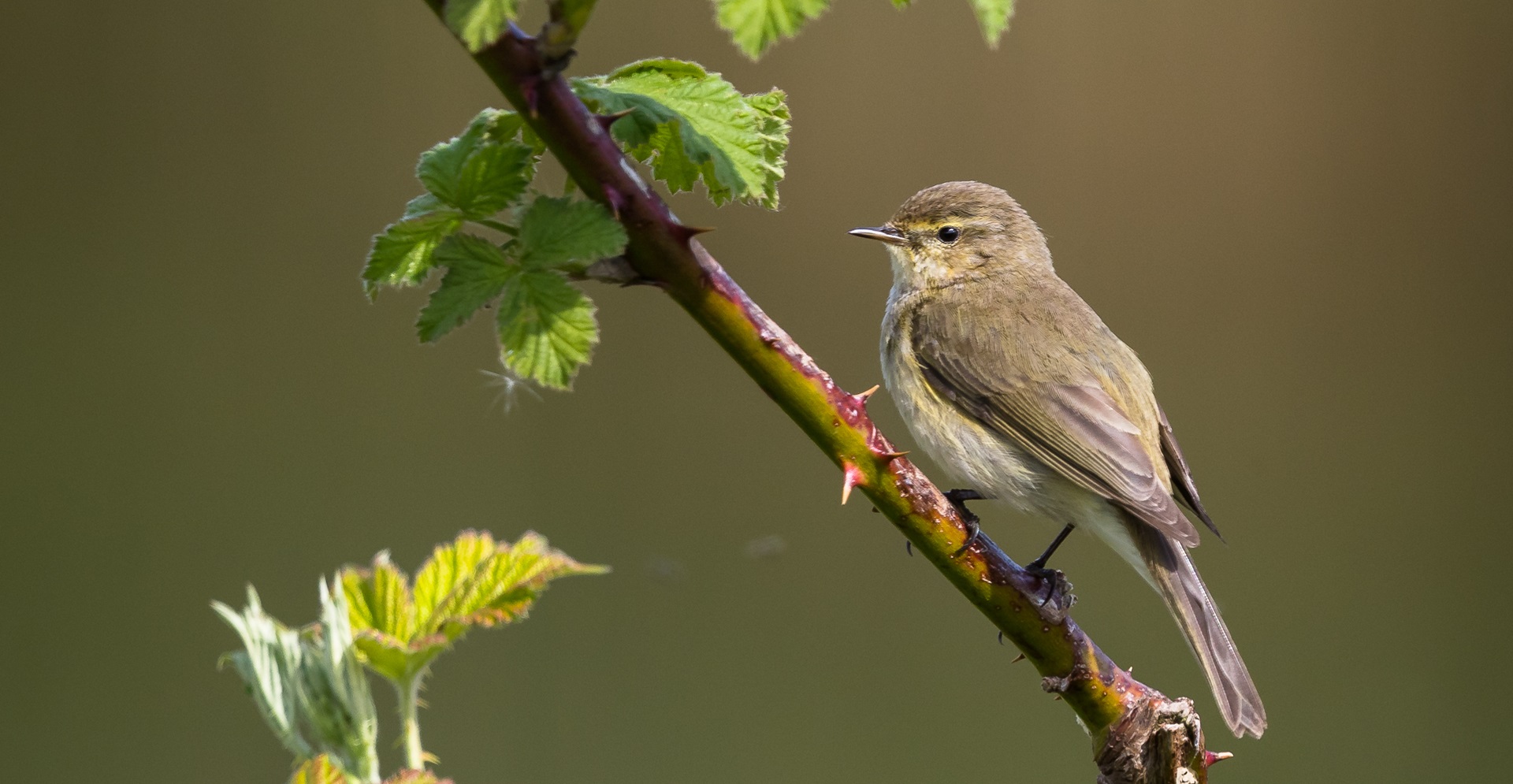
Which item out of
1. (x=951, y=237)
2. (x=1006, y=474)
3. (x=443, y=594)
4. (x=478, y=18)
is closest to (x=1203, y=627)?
(x=1006, y=474)

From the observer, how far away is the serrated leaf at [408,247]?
2.39 ft

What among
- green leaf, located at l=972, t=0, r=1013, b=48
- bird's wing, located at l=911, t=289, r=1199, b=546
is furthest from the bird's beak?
green leaf, located at l=972, t=0, r=1013, b=48

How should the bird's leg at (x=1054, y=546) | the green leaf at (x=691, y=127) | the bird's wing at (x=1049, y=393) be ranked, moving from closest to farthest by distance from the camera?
the green leaf at (x=691, y=127) < the bird's leg at (x=1054, y=546) < the bird's wing at (x=1049, y=393)

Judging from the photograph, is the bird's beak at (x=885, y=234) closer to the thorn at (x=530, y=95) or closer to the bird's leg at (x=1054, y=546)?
the bird's leg at (x=1054, y=546)

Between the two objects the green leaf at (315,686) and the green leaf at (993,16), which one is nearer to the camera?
the green leaf at (993,16)

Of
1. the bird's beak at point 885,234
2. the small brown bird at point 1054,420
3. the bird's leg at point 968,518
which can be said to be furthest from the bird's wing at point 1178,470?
the bird's beak at point 885,234

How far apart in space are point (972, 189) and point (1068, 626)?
6.02 ft

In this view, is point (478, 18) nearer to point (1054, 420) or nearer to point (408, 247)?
point (408, 247)

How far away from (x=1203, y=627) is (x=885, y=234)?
1098 millimetres

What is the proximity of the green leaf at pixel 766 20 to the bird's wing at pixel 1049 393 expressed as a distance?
4.54 feet

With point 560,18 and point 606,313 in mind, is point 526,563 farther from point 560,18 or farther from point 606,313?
point 606,313

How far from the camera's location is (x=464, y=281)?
70cm

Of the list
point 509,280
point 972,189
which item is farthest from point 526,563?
point 972,189

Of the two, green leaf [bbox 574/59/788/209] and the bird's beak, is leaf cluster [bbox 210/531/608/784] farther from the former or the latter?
the bird's beak
